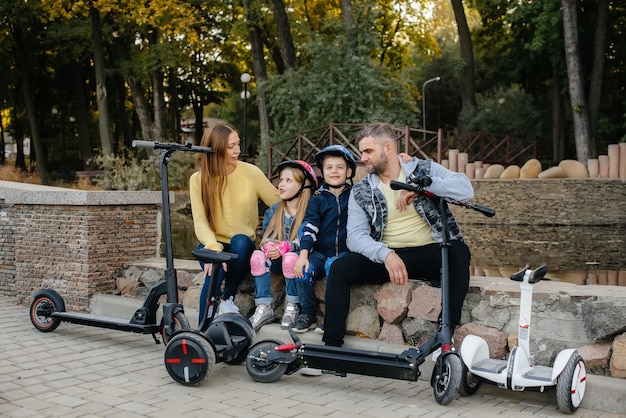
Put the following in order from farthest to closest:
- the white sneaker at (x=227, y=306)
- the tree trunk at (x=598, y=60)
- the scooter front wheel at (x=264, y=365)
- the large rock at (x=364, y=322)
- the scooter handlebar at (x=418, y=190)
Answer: the tree trunk at (x=598, y=60) → the white sneaker at (x=227, y=306) → the large rock at (x=364, y=322) → the scooter front wheel at (x=264, y=365) → the scooter handlebar at (x=418, y=190)

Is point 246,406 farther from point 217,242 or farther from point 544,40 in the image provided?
point 544,40

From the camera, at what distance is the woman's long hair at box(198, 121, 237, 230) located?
5.26 m

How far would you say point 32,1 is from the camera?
2291 cm

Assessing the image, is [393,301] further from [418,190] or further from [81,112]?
[81,112]

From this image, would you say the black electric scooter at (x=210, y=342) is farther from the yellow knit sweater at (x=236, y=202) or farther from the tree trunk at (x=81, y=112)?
the tree trunk at (x=81, y=112)

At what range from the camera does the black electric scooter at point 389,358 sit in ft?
13.0

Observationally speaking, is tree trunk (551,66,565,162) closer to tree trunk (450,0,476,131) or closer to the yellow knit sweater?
tree trunk (450,0,476,131)

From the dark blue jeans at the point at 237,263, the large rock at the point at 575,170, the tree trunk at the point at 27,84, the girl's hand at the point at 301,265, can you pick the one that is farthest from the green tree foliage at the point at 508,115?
the girl's hand at the point at 301,265

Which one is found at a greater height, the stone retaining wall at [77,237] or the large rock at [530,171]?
the large rock at [530,171]

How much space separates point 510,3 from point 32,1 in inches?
629

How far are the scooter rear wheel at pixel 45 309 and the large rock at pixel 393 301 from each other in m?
2.54

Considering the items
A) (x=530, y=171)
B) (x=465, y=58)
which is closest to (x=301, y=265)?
(x=530, y=171)

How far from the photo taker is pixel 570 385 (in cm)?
373

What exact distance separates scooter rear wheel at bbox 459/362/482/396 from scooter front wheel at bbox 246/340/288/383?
1.03m
